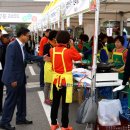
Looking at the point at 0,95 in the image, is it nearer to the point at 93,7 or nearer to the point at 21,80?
the point at 21,80

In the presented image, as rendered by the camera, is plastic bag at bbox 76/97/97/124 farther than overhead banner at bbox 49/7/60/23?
No

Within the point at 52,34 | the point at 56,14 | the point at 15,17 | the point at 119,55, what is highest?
the point at 15,17

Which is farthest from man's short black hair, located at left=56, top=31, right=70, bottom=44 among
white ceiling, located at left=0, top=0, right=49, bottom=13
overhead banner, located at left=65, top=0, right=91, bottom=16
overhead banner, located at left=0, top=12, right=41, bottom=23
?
white ceiling, located at left=0, top=0, right=49, bottom=13

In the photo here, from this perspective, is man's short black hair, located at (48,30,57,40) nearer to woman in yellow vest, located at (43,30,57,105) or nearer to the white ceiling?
woman in yellow vest, located at (43,30,57,105)

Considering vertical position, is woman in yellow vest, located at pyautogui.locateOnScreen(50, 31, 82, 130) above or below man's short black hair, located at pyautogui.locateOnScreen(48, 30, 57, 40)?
below

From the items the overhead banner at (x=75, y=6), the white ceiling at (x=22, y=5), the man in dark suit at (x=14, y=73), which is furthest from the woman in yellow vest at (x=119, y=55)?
the white ceiling at (x=22, y=5)

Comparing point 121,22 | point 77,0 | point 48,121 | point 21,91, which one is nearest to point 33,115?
point 48,121

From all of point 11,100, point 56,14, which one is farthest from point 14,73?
point 56,14

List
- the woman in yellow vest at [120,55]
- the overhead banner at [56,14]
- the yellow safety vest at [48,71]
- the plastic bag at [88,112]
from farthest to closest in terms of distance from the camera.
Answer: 1. the overhead banner at [56,14]
2. the yellow safety vest at [48,71]
3. the woman in yellow vest at [120,55]
4. the plastic bag at [88,112]

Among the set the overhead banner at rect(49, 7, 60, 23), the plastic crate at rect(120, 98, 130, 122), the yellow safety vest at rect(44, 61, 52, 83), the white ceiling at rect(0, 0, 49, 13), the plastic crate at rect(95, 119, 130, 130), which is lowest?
the plastic crate at rect(95, 119, 130, 130)

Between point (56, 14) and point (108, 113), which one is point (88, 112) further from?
point (56, 14)

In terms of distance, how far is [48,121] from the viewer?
247 inches

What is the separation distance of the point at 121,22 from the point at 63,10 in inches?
161

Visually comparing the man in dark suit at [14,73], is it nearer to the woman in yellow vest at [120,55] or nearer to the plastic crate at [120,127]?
the plastic crate at [120,127]
